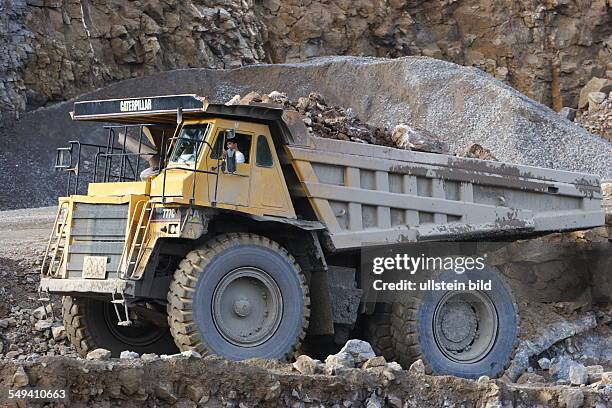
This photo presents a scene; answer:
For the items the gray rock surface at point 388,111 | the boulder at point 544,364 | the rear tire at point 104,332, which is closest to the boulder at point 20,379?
the rear tire at point 104,332

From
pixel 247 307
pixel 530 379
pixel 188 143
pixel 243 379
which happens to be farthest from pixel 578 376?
pixel 188 143

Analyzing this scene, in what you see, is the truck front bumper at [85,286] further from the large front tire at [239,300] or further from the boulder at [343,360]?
the boulder at [343,360]

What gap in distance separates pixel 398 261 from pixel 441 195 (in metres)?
0.80

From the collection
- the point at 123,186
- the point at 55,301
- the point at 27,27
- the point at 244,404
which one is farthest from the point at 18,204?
the point at 244,404

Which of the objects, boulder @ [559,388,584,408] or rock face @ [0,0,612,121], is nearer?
boulder @ [559,388,584,408]

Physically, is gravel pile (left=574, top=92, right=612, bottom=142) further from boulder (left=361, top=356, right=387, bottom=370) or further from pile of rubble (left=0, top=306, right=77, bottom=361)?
boulder (left=361, top=356, right=387, bottom=370)

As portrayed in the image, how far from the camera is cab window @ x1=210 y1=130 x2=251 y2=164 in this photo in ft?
34.6

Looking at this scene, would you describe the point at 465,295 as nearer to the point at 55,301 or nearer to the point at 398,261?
the point at 398,261

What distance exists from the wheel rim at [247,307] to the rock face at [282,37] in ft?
78.4

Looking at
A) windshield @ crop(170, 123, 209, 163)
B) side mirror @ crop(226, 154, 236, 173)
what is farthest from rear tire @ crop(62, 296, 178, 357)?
side mirror @ crop(226, 154, 236, 173)

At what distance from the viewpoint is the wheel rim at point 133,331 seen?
1151 cm

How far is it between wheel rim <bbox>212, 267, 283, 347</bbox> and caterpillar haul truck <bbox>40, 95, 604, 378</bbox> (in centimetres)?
1

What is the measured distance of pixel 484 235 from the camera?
11.9 meters

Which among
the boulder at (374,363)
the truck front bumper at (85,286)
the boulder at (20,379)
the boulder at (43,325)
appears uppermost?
the truck front bumper at (85,286)
